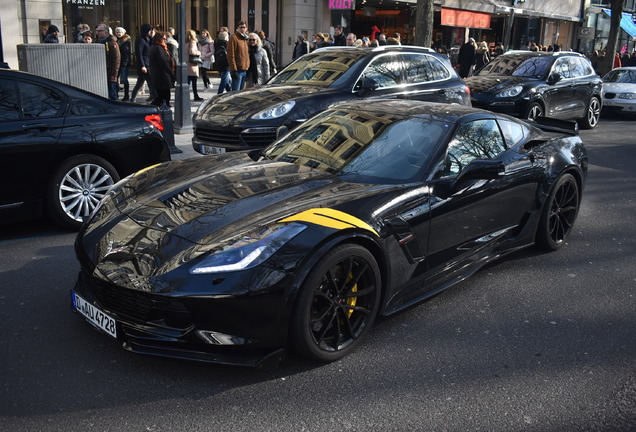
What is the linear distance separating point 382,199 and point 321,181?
0.45 metres

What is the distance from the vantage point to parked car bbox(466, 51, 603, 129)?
12867mm

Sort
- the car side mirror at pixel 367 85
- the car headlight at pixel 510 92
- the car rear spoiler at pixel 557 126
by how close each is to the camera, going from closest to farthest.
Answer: the car rear spoiler at pixel 557 126
the car side mirror at pixel 367 85
the car headlight at pixel 510 92

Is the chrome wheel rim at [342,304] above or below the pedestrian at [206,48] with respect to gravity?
below

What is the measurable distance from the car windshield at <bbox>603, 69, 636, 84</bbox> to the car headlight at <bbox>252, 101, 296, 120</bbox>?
13096 millimetres

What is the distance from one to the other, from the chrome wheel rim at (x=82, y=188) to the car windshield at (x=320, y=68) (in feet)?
13.3

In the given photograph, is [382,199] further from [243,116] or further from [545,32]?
[545,32]

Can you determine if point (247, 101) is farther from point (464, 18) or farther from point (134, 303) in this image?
point (464, 18)

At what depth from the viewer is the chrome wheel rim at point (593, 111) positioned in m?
15.0

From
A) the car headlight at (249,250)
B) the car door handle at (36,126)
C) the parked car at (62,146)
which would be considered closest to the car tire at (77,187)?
the parked car at (62,146)

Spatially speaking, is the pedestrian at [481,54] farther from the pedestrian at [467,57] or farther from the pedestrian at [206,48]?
the pedestrian at [206,48]

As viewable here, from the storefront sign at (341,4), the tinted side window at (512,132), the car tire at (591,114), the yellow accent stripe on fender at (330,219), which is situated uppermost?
the storefront sign at (341,4)

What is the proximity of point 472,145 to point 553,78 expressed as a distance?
31.5 feet

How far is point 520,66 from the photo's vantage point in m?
14.1

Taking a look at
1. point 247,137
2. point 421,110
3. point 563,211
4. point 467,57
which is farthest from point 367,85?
point 467,57
